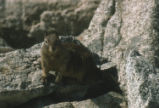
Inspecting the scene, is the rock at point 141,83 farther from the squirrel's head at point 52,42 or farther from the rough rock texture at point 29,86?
the squirrel's head at point 52,42

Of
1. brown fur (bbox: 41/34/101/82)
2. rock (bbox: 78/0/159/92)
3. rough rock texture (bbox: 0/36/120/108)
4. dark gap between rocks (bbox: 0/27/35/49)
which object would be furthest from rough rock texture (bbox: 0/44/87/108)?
dark gap between rocks (bbox: 0/27/35/49)

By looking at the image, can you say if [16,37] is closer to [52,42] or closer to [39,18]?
[39,18]

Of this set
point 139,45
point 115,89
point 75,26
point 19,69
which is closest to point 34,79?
point 19,69

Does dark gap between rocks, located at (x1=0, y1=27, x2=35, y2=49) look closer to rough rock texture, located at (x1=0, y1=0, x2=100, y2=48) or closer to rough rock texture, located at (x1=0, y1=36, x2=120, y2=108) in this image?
rough rock texture, located at (x1=0, y1=0, x2=100, y2=48)

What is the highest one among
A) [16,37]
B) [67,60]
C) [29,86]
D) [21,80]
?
[16,37]

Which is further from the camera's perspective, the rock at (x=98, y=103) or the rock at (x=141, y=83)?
the rock at (x=98, y=103)

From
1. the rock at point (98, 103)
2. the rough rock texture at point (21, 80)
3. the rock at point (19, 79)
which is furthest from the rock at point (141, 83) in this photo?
the rock at point (19, 79)

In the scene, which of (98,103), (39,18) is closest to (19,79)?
(98,103)
